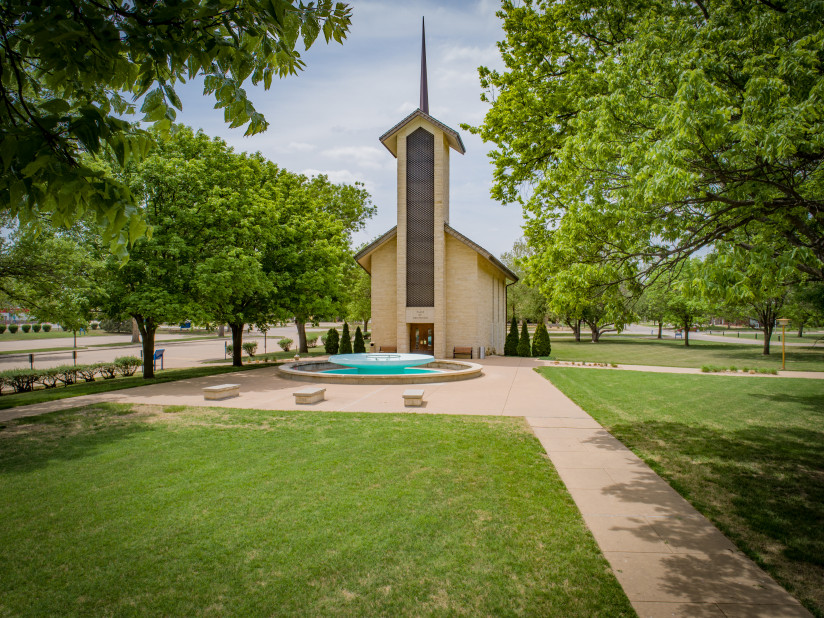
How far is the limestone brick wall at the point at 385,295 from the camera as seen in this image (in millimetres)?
31297

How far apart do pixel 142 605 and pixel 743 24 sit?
1125 cm

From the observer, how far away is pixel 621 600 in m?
4.14

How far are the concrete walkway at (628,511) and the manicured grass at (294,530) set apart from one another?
34 cm

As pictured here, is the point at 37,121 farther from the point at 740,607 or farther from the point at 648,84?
the point at 648,84

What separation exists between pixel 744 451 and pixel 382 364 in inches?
580

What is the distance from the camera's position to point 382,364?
21.3 m

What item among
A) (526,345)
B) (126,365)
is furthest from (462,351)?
(126,365)

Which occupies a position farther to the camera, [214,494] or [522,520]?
[214,494]

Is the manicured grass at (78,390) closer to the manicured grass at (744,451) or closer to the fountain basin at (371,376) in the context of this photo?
the fountain basin at (371,376)

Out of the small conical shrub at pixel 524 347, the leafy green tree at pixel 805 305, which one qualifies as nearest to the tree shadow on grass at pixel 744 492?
the leafy green tree at pixel 805 305

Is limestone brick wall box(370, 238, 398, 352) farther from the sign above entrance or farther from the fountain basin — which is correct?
the fountain basin

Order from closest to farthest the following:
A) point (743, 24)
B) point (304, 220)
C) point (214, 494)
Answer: point (214, 494), point (743, 24), point (304, 220)

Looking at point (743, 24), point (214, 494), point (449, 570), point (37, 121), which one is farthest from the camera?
point (743, 24)

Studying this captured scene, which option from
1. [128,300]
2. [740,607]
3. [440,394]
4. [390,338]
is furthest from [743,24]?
[390,338]
